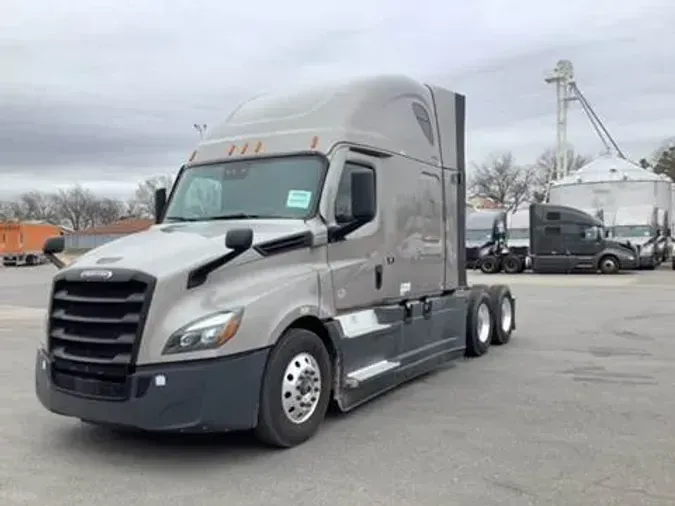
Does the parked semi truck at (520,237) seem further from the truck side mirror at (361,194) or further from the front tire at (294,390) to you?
the front tire at (294,390)

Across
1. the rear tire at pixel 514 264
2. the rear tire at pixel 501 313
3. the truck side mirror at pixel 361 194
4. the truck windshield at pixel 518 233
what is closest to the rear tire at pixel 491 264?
the rear tire at pixel 514 264

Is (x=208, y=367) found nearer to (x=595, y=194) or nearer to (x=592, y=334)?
(x=592, y=334)

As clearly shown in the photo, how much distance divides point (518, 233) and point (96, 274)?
1232 inches

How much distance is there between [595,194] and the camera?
116ft

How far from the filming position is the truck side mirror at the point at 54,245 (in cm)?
655

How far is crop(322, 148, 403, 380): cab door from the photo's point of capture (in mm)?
6445

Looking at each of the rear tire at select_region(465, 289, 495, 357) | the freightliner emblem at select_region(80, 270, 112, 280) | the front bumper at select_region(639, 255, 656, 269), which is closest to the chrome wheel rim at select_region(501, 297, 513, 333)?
the rear tire at select_region(465, 289, 495, 357)

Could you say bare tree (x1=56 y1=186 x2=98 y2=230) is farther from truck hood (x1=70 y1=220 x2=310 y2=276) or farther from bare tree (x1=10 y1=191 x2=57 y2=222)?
truck hood (x1=70 y1=220 x2=310 y2=276)

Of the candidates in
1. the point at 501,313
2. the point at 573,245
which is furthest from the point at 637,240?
the point at 501,313

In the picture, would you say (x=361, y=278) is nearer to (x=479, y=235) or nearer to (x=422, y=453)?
(x=422, y=453)

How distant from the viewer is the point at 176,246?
18.4 ft

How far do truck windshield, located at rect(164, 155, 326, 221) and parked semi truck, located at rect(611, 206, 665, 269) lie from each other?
28.3 m

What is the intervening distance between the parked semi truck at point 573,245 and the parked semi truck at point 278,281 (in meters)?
23.2

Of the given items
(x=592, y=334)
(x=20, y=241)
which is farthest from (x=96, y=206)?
(x=592, y=334)
